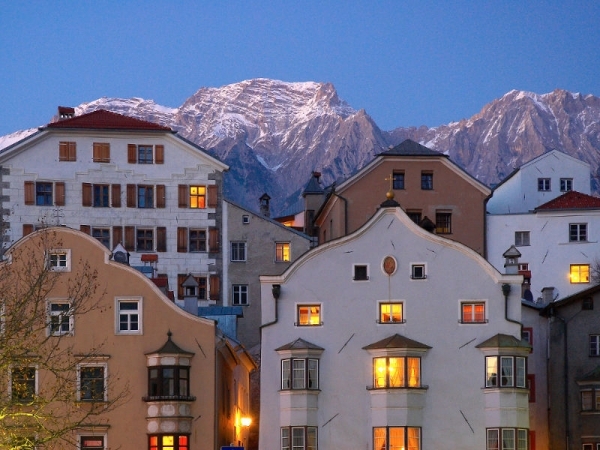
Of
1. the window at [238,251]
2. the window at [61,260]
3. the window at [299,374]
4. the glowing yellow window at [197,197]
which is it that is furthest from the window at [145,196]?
the window at [299,374]

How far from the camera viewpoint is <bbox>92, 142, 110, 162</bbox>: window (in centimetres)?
10456

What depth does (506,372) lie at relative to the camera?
73688mm

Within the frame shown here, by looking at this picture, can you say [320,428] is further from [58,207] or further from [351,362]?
[58,207]

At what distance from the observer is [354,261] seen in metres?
75.2

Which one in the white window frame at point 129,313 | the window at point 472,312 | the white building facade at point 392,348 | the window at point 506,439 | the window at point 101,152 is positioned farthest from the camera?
the window at point 101,152

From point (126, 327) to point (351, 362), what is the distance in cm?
1106

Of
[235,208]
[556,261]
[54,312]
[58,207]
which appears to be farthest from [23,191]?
[556,261]

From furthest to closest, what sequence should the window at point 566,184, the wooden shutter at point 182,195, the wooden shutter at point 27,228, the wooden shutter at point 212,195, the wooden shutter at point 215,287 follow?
the window at point 566,184 → the wooden shutter at point 212,195 → the wooden shutter at point 182,195 → the wooden shutter at point 215,287 → the wooden shutter at point 27,228

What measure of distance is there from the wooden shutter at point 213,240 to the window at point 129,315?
105ft

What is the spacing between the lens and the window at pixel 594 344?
80.9m

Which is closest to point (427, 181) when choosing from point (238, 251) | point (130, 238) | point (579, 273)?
point (579, 273)

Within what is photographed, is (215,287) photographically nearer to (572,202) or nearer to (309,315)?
(572,202)

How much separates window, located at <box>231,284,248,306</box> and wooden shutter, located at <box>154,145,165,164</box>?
1007 centimetres

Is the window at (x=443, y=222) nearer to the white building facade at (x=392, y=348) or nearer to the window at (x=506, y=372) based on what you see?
the white building facade at (x=392, y=348)
